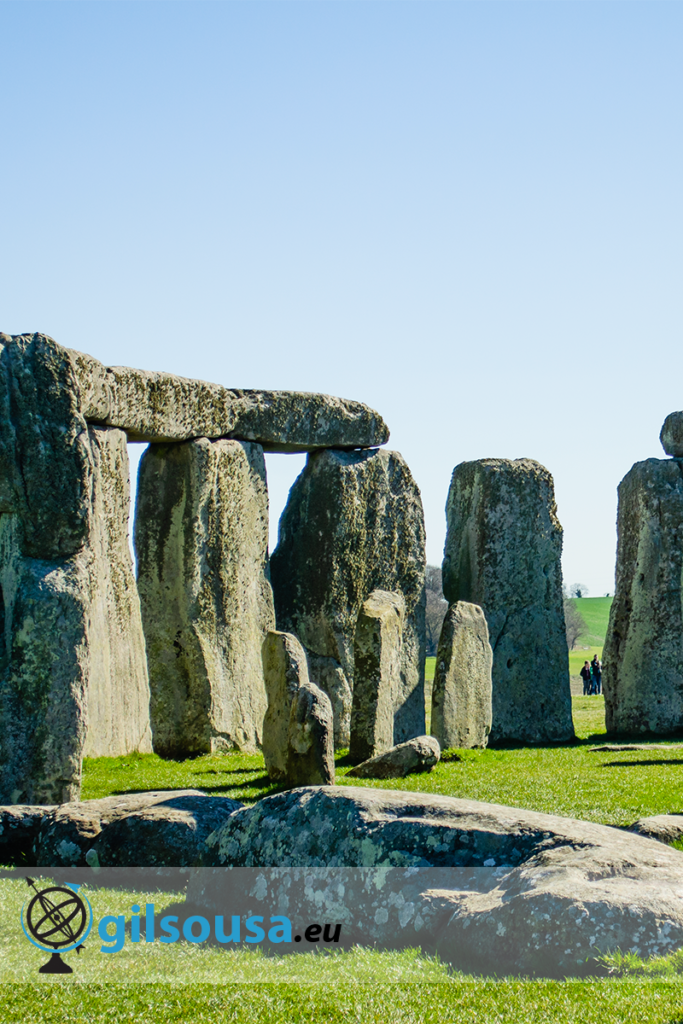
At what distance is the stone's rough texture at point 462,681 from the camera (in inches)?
655

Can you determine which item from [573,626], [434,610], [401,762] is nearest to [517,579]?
[401,762]

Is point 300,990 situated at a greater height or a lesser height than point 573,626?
lesser

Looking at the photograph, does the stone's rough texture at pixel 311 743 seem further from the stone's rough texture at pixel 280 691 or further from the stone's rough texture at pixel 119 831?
the stone's rough texture at pixel 119 831

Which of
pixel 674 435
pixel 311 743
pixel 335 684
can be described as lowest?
pixel 311 743

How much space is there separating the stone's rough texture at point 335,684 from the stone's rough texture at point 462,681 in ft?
7.42

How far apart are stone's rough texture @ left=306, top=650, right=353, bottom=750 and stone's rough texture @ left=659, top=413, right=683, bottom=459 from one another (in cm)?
735

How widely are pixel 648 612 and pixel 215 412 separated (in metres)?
8.41

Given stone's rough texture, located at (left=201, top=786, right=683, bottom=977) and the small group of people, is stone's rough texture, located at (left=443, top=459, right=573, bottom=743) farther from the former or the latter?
the small group of people

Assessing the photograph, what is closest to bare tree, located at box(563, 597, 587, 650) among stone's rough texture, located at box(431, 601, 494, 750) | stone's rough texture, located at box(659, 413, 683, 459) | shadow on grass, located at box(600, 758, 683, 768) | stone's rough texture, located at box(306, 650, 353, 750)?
stone's rough texture, located at box(659, 413, 683, 459)

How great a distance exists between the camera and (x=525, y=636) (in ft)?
67.3

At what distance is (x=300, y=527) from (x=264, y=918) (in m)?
13.6

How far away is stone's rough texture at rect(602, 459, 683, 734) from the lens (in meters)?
20.7

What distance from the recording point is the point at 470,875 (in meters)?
6.18

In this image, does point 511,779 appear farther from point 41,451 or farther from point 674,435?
point 674,435
